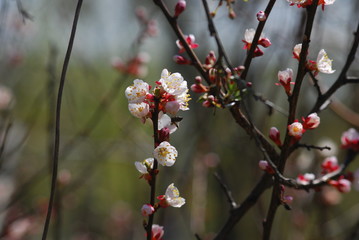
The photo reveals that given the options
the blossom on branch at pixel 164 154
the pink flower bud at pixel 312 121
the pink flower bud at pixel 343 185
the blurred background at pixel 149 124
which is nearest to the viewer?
the blossom on branch at pixel 164 154

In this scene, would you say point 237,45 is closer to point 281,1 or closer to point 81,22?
point 281,1

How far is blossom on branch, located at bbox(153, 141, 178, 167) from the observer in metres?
0.83

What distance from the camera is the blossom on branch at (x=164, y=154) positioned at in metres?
0.83

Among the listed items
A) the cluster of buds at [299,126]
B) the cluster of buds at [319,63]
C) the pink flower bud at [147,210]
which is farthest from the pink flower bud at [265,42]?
the pink flower bud at [147,210]

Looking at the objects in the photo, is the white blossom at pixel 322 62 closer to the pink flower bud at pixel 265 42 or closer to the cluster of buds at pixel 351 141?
the pink flower bud at pixel 265 42

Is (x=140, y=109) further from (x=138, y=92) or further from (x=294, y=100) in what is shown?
(x=294, y=100)

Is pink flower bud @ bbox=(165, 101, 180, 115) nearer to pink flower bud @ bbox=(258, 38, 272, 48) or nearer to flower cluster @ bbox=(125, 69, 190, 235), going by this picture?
flower cluster @ bbox=(125, 69, 190, 235)

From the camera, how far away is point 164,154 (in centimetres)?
85

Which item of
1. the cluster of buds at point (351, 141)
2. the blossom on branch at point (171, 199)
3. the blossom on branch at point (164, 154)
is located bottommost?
the cluster of buds at point (351, 141)

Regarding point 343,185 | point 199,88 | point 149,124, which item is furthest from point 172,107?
point 149,124

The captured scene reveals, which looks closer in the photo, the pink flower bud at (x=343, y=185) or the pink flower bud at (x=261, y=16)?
the pink flower bud at (x=261, y=16)

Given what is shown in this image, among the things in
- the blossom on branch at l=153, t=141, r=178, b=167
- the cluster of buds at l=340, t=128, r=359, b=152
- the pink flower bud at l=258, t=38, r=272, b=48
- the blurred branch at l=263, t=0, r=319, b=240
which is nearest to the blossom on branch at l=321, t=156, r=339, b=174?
the cluster of buds at l=340, t=128, r=359, b=152

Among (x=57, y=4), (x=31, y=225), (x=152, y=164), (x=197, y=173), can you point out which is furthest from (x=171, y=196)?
(x=57, y=4)

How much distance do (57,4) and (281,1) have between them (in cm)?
200
